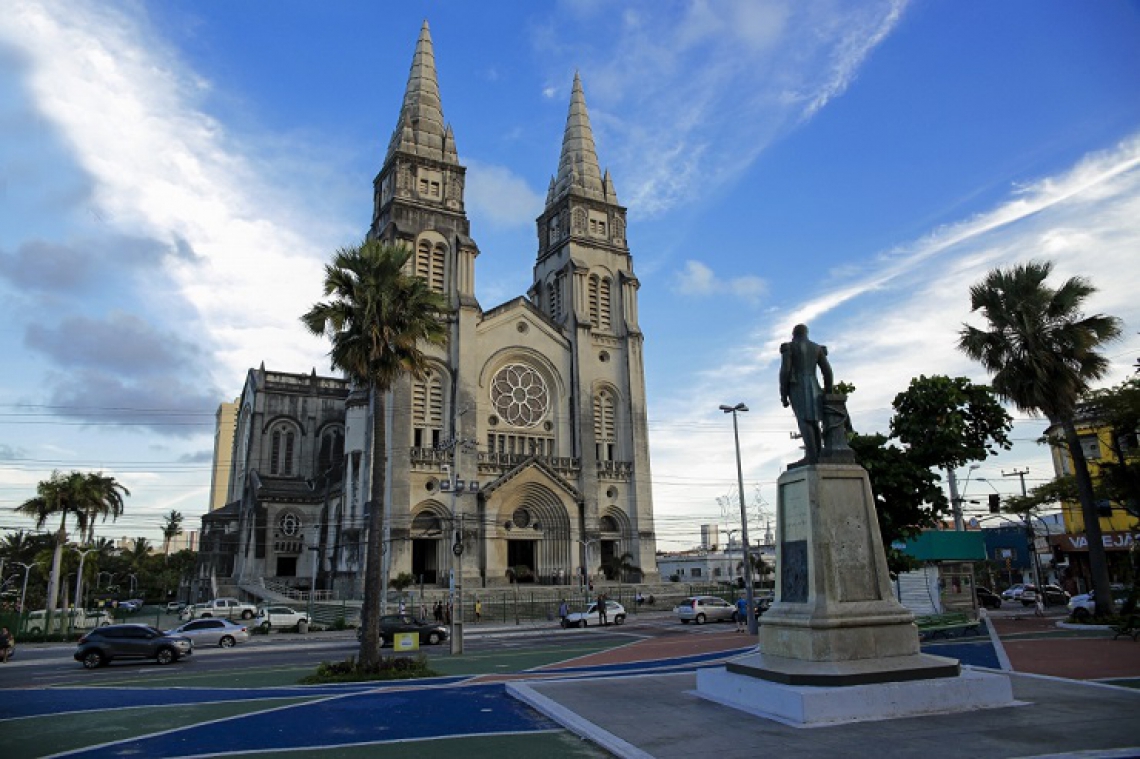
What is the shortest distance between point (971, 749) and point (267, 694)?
1132 cm

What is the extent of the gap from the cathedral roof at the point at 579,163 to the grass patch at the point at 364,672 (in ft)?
151

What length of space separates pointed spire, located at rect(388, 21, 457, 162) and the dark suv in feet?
119

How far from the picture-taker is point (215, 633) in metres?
28.8

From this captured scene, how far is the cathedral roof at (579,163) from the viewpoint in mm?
58312

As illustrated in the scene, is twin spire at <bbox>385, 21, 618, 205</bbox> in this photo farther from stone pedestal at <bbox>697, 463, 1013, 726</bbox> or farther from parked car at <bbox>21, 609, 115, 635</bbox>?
stone pedestal at <bbox>697, 463, 1013, 726</bbox>

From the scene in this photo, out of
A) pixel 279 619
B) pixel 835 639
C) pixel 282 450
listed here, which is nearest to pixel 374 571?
pixel 835 639

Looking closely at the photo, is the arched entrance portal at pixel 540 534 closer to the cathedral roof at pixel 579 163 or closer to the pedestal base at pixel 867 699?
the cathedral roof at pixel 579 163

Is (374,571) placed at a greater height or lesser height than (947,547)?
lesser

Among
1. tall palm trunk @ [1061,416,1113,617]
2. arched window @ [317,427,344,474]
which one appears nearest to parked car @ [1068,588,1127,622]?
tall palm trunk @ [1061,416,1113,617]

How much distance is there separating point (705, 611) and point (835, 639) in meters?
25.6

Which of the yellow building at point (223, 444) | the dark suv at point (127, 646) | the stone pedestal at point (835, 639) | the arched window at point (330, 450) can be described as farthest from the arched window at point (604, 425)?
the yellow building at point (223, 444)

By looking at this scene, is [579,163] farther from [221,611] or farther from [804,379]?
[804,379]

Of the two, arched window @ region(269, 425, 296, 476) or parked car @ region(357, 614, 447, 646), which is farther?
arched window @ region(269, 425, 296, 476)

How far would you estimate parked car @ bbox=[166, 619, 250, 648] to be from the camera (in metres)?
28.6
